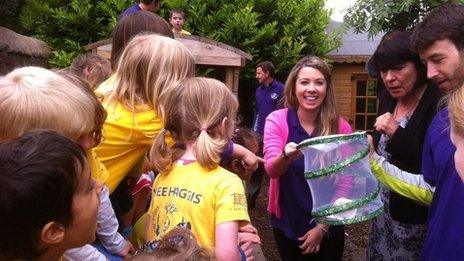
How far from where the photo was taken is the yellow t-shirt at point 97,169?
2.00m

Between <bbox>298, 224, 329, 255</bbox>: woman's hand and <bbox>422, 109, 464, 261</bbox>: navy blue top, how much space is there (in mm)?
892

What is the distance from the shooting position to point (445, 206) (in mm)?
2072

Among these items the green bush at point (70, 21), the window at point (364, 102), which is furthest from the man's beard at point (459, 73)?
the window at point (364, 102)

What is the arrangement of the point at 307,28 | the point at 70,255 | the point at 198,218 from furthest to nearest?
the point at 307,28, the point at 198,218, the point at 70,255

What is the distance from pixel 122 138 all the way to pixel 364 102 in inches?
→ 452

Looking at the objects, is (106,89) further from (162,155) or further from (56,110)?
(56,110)

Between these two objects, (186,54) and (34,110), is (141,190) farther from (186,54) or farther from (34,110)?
(34,110)

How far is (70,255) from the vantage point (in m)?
1.87

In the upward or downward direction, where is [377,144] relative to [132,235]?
upward

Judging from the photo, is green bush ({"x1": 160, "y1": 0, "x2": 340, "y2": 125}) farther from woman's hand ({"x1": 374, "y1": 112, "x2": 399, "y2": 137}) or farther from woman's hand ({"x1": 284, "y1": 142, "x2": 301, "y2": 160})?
woman's hand ({"x1": 374, "y1": 112, "x2": 399, "y2": 137})

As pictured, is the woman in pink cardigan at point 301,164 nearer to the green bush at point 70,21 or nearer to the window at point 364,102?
the green bush at point 70,21

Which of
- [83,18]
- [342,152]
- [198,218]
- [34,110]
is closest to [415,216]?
[342,152]

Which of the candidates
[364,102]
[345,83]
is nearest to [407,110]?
[345,83]

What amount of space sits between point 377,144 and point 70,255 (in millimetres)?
1803
